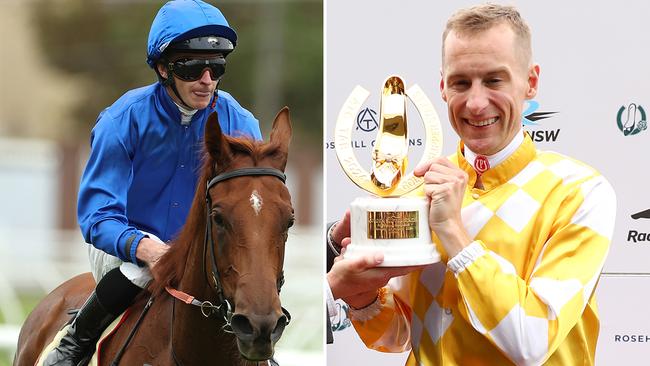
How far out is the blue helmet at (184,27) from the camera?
3.47 m

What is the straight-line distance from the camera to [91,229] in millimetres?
3502

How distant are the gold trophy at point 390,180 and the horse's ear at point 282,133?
89 centimetres

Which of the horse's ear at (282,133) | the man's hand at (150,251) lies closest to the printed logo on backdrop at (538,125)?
the horse's ear at (282,133)

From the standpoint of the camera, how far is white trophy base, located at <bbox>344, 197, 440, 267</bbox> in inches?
73.6

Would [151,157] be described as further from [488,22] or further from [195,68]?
[488,22]

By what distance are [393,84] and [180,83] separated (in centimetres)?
167

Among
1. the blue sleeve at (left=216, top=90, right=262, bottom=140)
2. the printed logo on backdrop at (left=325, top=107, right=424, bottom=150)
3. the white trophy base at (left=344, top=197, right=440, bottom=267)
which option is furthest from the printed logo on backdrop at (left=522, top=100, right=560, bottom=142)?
the white trophy base at (left=344, top=197, right=440, bottom=267)

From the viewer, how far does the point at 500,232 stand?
193cm

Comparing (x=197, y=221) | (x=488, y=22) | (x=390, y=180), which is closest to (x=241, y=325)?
(x=197, y=221)

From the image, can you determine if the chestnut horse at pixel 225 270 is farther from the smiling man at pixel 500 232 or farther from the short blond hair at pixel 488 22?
the short blond hair at pixel 488 22

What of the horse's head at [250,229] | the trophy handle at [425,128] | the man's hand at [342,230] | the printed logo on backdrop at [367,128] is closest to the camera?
the trophy handle at [425,128]

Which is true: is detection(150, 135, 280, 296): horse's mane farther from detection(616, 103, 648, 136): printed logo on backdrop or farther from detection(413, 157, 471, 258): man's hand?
detection(616, 103, 648, 136): printed logo on backdrop

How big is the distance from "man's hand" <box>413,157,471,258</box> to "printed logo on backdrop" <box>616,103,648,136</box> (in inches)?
97.1

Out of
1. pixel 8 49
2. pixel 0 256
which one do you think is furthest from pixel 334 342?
pixel 8 49
